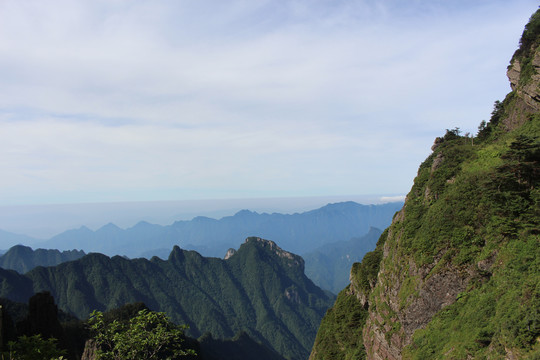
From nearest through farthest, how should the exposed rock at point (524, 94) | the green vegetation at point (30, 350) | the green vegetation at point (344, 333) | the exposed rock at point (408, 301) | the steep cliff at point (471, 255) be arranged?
the green vegetation at point (30, 350) < the steep cliff at point (471, 255) < the exposed rock at point (408, 301) < the exposed rock at point (524, 94) < the green vegetation at point (344, 333)

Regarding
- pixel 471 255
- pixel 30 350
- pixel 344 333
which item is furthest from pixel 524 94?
pixel 30 350

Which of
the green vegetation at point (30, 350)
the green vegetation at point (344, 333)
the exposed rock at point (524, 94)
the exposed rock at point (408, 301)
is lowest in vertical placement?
the green vegetation at point (344, 333)

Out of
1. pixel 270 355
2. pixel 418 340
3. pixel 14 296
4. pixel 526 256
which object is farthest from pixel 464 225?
pixel 14 296

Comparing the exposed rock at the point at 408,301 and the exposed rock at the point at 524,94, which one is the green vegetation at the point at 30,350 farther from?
the exposed rock at the point at 524,94

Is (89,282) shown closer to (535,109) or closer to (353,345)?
(353,345)

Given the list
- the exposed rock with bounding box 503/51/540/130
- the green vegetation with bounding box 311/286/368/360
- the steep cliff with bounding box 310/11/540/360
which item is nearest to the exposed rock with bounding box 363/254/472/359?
the steep cliff with bounding box 310/11/540/360

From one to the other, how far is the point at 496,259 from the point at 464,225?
4712 millimetres

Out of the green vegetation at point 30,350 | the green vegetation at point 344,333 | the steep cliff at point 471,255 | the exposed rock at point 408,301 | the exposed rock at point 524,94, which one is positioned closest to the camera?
the green vegetation at point 30,350

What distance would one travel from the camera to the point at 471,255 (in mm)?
25828

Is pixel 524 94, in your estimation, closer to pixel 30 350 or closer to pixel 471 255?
pixel 471 255

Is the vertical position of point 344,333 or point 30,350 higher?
point 30,350

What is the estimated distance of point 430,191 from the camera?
36.0 m

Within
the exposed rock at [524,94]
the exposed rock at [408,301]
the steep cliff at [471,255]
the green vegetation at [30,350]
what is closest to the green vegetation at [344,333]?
the steep cliff at [471,255]

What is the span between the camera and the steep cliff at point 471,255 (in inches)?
770
